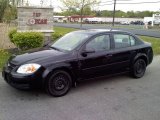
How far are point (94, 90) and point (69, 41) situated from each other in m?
1.41

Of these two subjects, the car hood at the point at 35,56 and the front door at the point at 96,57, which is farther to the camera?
the front door at the point at 96,57

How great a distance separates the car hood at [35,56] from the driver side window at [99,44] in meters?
0.77

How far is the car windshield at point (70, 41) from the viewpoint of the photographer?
572 centimetres

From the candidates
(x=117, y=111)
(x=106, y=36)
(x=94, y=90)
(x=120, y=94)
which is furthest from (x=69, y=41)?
(x=117, y=111)

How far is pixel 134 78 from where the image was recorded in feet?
22.3

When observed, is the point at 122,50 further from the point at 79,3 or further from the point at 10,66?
the point at 79,3

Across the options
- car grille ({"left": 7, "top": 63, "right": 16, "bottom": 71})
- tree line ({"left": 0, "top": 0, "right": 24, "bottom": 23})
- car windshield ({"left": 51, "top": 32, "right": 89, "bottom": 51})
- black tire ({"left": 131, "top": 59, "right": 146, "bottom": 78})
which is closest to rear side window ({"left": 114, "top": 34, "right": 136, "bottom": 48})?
black tire ({"left": 131, "top": 59, "right": 146, "bottom": 78})

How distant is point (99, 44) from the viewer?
235 inches

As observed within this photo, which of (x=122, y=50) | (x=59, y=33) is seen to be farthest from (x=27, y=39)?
(x=122, y=50)

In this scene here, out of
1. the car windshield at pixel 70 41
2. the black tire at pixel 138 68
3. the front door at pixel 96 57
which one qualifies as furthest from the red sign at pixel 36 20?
the black tire at pixel 138 68

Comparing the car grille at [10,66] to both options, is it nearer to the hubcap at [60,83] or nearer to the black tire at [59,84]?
the black tire at [59,84]

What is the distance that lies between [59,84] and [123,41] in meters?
2.35

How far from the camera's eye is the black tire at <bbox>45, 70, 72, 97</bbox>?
5102 mm

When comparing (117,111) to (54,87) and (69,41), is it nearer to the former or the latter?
(54,87)
